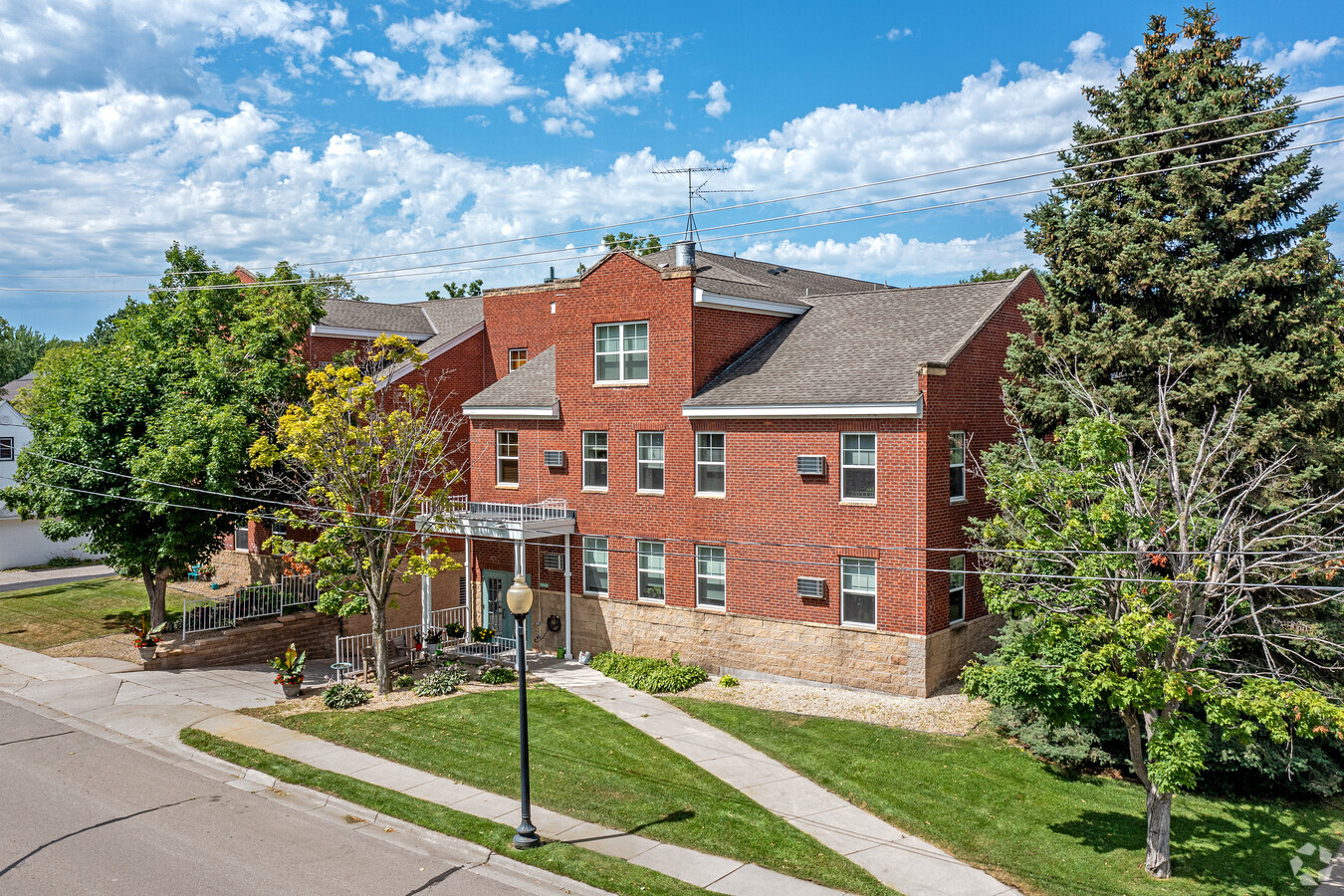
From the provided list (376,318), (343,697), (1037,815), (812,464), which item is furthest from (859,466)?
(376,318)

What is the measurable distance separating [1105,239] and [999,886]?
12.2 m

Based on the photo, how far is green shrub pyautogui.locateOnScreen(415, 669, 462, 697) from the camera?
20.8m

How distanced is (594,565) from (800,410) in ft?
25.3

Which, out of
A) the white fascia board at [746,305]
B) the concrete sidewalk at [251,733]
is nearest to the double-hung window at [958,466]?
the white fascia board at [746,305]

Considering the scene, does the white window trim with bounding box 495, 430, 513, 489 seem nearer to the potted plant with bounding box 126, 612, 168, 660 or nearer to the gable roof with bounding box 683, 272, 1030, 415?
the gable roof with bounding box 683, 272, 1030, 415

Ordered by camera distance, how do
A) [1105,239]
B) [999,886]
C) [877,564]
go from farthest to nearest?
[877,564] < [1105,239] < [999,886]

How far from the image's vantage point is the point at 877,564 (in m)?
20.3

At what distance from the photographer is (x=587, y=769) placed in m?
15.9

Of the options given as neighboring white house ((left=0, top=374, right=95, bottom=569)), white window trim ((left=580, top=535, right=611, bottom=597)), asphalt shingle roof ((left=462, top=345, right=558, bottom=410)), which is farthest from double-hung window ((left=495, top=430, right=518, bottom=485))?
neighboring white house ((left=0, top=374, right=95, bottom=569))

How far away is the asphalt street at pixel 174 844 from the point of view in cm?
1168

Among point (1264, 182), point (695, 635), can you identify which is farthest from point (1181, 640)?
point (695, 635)

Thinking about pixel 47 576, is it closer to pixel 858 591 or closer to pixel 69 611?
pixel 69 611

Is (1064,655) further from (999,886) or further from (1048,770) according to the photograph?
(1048,770)

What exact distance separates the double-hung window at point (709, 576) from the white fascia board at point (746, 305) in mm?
6276
